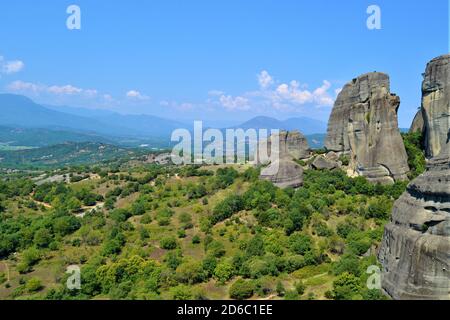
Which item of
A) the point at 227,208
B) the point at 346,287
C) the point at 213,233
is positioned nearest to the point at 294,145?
the point at 227,208

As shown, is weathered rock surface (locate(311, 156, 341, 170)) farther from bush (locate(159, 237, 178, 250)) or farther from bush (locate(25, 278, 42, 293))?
bush (locate(25, 278, 42, 293))

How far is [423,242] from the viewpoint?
17.9 m

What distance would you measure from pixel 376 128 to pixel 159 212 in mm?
21456

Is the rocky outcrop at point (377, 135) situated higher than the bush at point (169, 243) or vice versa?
the rocky outcrop at point (377, 135)

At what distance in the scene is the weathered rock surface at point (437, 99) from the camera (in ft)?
95.7

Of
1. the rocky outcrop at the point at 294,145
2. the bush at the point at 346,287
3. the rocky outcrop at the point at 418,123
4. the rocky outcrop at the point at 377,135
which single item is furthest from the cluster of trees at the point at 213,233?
the rocky outcrop at the point at 418,123

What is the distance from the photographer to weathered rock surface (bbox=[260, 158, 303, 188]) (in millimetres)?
40406

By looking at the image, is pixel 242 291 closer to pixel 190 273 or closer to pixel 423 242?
pixel 190 273

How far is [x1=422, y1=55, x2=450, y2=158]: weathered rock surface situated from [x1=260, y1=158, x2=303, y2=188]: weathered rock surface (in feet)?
42.3

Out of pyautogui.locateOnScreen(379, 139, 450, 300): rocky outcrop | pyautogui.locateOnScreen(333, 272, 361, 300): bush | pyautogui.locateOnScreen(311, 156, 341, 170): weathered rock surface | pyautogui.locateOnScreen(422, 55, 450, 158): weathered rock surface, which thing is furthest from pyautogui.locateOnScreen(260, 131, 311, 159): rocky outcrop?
pyautogui.locateOnScreen(379, 139, 450, 300): rocky outcrop

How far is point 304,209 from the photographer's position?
34156 millimetres

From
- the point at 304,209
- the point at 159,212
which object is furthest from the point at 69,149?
the point at 304,209

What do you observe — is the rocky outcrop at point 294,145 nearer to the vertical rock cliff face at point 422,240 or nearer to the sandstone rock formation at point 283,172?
the sandstone rock formation at point 283,172
